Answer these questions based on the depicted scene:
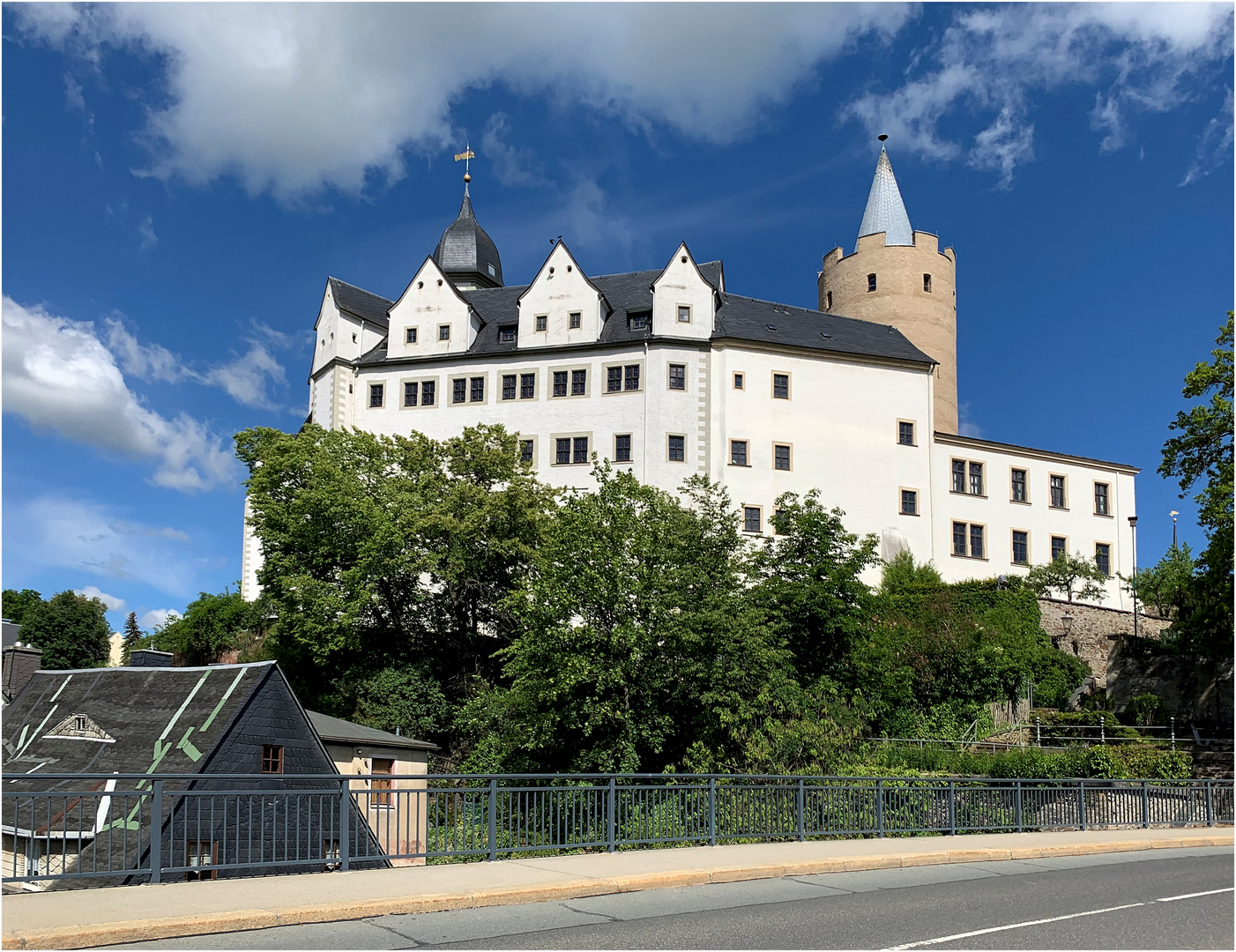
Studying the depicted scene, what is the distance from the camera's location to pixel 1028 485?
5762cm

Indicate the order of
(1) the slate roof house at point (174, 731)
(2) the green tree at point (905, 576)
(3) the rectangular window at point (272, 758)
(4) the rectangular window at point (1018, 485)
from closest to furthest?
1. (1) the slate roof house at point (174, 731)
2. (3) the rectangular window at point (272, 758)
3. (2) the green tree at point (905, 576)
4. (4) the rectangular window at point (1018, 485)

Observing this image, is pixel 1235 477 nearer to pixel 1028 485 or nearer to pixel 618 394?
pixel 1028 485

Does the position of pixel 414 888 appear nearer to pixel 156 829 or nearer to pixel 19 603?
pixel 156 829

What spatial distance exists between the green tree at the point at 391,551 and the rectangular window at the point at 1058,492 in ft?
91.9

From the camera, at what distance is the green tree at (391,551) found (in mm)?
43094

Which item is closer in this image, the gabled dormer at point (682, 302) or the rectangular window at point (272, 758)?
the rectangular window at point (272, 758)

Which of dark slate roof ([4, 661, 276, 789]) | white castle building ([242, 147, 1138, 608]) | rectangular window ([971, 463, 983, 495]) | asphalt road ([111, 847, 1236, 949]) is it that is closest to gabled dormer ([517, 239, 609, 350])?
white castle building ([242, 147, 1138, 608])

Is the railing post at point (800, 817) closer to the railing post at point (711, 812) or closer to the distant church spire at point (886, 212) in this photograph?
the railing post at point (711, 812)

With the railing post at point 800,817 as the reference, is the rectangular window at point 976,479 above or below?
above

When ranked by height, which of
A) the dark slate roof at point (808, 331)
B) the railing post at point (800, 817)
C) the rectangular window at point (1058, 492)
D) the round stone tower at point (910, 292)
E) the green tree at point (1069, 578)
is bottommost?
the railing post at point (800, 817)

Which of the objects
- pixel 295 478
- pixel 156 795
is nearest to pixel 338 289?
pixel 295 478

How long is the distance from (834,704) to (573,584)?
346 inches

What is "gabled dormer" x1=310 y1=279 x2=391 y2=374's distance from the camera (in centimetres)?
6212

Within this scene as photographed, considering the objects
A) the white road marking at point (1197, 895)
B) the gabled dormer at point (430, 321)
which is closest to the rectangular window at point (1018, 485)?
the gabled dormer at point (430, 321)
